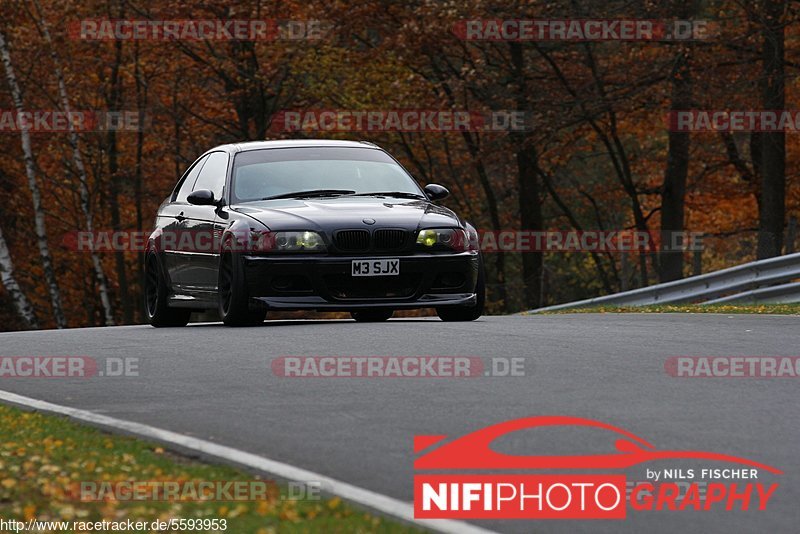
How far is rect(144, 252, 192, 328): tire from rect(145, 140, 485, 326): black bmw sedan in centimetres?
16

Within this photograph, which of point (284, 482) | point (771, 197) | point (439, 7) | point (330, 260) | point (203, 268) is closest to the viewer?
point (284, 482)

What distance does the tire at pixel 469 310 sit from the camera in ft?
48.4

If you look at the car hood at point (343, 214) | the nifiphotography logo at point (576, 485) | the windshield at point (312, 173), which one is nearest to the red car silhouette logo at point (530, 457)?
the nifiphotography logo at point (576, 485)

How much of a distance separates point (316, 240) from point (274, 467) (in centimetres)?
702

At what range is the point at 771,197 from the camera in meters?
29.8

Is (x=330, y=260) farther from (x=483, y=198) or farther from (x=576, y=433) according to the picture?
(x=483, y=198)

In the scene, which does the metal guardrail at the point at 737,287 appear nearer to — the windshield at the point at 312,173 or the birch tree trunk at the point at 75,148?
the windshield at the point at 312,173

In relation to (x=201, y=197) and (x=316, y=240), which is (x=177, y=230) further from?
(x=316, y=240)

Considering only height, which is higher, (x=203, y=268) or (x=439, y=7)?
(x=439, y=7)

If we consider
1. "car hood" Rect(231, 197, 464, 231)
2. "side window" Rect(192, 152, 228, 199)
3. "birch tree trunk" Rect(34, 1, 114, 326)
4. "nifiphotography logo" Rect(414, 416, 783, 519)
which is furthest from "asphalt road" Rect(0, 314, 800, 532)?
"birch tree trunk" Rect(34, 1, 114, 326)

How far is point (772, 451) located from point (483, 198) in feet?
136

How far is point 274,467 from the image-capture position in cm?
692

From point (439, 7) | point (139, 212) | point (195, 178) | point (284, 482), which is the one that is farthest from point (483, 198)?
point (284, 482)

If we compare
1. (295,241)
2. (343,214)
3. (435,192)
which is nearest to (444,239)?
(343,214)
